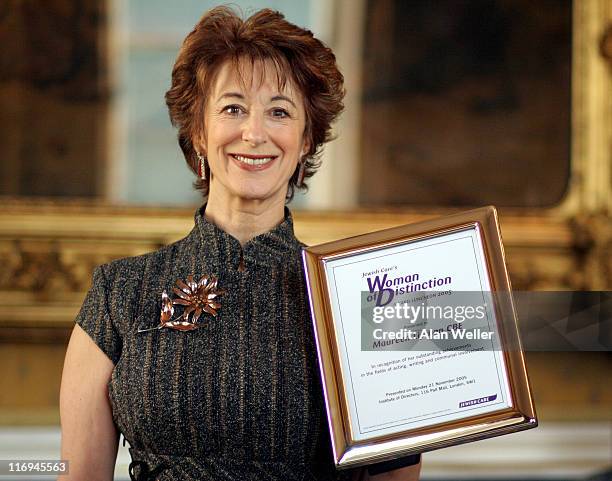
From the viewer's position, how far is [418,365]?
145cm

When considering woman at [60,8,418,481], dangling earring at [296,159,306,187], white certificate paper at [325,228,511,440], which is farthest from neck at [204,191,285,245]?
white certificate paper at [325,228,511,440]

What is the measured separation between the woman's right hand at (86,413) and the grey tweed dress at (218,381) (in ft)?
0.07

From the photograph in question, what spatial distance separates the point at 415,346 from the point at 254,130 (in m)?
0.46

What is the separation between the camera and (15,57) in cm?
305

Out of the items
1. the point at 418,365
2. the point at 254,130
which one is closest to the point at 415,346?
the point at 418,365

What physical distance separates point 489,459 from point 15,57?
2.14 metres

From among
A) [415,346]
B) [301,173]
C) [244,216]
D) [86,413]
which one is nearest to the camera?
[415,346]

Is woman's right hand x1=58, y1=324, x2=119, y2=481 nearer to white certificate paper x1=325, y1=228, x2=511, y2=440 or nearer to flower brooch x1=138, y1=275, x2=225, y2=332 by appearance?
flower brooch x1=138, y1=275, x2=225, y2=332

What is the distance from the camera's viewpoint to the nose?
1.57 m

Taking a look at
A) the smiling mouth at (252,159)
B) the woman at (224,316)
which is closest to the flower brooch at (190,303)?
the woman at (224,316)

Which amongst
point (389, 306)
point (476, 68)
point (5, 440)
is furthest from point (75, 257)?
point (389, 306)

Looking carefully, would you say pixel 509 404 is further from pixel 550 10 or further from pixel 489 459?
pixel 550 10

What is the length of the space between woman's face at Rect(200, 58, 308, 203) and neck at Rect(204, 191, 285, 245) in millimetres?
17

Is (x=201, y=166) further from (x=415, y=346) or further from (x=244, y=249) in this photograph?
(x=415, y=346)
